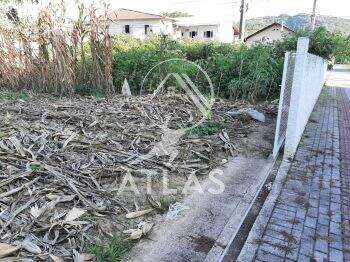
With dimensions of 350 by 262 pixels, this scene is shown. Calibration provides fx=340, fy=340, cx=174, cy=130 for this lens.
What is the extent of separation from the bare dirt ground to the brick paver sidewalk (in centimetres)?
75

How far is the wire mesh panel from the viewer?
4.46 metres

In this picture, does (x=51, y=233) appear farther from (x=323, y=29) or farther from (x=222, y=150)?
(x=323, y=29)

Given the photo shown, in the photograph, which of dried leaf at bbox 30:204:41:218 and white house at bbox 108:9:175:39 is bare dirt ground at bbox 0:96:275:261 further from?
white house at bbox 108:9:175:39

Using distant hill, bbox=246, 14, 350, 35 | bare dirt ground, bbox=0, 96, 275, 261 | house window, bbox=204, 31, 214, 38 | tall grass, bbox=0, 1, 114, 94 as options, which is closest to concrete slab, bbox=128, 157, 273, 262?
bare dirt ground, bbox=0, 96, 275, 261

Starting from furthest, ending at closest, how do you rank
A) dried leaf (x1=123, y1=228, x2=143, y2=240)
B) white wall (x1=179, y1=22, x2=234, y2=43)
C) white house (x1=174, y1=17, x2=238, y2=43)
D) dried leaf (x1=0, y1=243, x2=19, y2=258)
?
white wall (x1=179, y1=22, x2=234, y2=43)
white house (x1=174, y1=17, x2=238, y2=43)
dried leaf (x1=123, y1=228, x2=143, y2=240)
dried leaf (x1=0, y1=243, x2=19, y2=258)

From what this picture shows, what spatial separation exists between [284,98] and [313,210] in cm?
183

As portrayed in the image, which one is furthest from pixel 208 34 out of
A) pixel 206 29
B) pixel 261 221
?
pixel 261 221

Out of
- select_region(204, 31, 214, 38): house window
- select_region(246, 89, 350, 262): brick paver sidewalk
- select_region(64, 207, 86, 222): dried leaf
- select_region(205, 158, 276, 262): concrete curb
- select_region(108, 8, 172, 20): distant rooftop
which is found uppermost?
select_region(108, 8, 172, 20): distant rooftop

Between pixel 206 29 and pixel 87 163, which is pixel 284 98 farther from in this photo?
pixel 206 29

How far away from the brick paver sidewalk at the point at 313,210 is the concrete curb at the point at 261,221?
1.5 inches

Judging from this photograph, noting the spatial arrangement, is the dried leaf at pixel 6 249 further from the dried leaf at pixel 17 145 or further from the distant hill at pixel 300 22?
the distant hill at pixel 300 22

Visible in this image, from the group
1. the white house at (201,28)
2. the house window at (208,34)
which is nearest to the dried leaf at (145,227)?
the white house at (201,28)

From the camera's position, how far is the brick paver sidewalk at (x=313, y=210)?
2.75m

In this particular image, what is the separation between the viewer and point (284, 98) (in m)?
4.73
